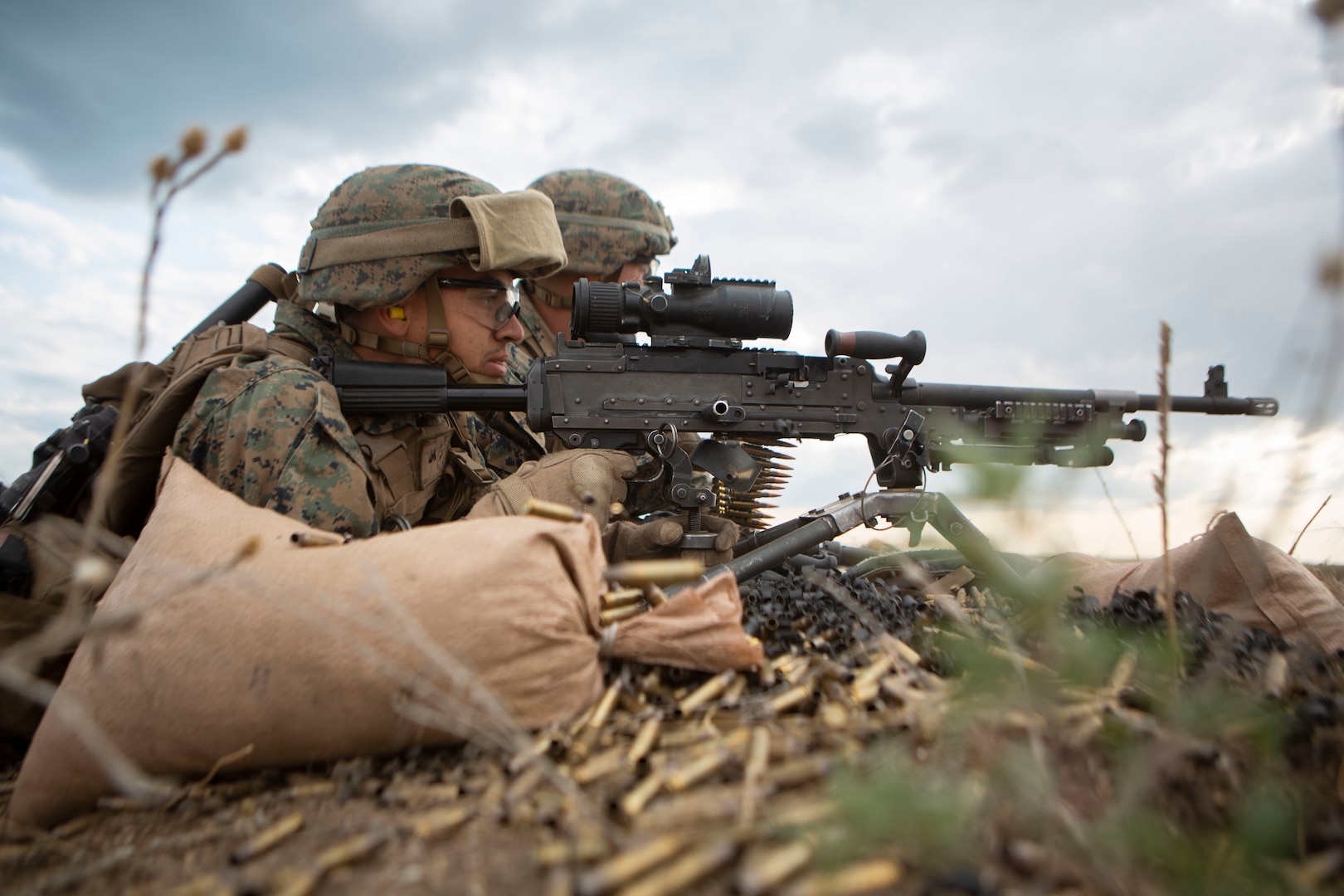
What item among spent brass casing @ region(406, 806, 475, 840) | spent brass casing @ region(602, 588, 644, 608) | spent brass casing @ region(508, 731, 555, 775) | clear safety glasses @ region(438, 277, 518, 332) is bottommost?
spent brass casing @ region(406, 806, 475, 840)

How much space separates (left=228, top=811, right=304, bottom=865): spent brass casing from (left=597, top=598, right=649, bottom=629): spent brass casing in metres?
0.73

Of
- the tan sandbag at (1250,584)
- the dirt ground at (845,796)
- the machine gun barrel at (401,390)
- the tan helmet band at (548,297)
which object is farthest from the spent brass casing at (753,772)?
the tan helmet band at (548,297)

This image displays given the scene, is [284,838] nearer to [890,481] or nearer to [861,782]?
[861,782]

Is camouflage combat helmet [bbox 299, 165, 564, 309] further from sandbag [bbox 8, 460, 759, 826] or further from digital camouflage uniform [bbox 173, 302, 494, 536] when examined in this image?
sandbag [bbox 8, 460, 759, 826]

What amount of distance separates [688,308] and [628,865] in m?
2.76

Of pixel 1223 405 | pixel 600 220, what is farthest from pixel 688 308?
pixel 1223 405

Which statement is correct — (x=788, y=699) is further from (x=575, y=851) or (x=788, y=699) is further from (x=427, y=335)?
(x=427, y=335)

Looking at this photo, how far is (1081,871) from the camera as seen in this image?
1.10 metres

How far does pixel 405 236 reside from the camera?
3.34 m

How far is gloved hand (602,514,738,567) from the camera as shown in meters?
3.57

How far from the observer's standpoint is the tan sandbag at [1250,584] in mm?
2350

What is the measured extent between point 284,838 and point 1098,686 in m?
1.64

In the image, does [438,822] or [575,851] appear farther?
[438,822]

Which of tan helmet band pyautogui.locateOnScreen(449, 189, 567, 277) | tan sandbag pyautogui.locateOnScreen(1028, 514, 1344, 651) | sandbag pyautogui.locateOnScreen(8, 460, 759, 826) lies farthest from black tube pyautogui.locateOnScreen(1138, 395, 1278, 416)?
sandbag pyautogui.locateOnScreen(8, 460, 759, 826)
